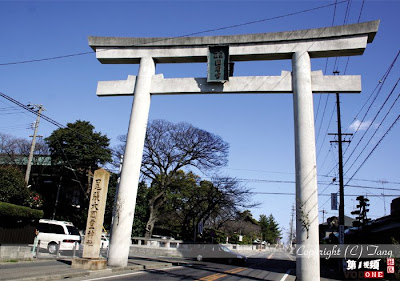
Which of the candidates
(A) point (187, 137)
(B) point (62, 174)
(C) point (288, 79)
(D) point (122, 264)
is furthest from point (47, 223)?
(B) point (62, 174)

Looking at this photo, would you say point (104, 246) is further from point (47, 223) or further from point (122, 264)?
point (122, 264)

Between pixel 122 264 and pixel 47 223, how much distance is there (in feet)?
34.2

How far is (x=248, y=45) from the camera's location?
1337cm

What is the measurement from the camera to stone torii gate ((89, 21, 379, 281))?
11.2 meters

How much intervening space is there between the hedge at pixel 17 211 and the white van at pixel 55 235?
17.1 feet

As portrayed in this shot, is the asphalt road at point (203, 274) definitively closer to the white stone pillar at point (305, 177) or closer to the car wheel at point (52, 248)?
the white stone pillar at point (305, 177)

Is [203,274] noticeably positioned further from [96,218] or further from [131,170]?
[131,170]

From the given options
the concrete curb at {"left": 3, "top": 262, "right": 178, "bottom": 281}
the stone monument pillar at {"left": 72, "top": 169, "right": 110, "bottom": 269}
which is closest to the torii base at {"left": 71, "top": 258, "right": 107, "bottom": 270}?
the stone monument pillar at {"left": 72, "top": 169, "right": 110, "bottom": 269}

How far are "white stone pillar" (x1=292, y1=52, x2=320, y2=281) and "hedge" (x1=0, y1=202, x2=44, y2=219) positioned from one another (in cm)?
1191

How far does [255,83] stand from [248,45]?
73.1 inches

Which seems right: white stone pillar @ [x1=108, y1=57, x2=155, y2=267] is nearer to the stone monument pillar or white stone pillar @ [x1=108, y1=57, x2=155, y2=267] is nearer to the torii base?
the stone monument pillar

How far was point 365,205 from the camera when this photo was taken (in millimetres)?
21750

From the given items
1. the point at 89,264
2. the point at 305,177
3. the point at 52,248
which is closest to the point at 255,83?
the point at 305,177

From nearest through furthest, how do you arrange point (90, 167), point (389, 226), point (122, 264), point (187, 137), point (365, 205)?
point (122, 264)
point (389, 226)
point (365, 205)
point (187, 137)
point (90, 167)
